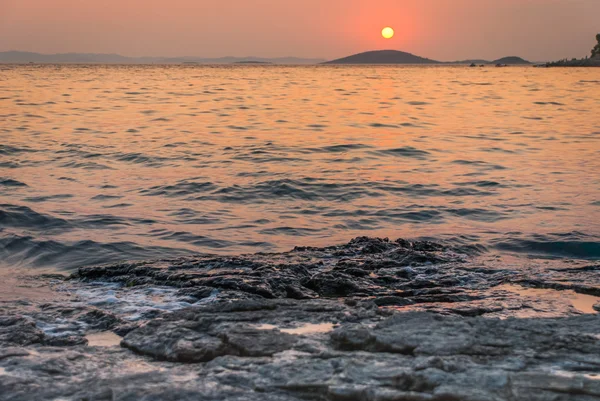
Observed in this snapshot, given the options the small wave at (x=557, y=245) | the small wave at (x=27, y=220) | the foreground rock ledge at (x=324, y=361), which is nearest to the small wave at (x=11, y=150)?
the small wave at (x=27, y=220)

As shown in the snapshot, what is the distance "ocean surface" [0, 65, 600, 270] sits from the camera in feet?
32.4

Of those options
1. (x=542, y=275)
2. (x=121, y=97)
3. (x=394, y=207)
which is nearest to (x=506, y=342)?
(x=542, y=275)

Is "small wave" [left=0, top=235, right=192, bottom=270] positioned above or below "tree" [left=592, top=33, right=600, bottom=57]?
below

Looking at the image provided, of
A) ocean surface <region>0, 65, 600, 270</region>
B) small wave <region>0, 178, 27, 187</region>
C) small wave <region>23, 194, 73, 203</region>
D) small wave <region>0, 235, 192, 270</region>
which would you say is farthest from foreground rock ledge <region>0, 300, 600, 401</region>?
small wave <region>0, 178, 27, 187</region>

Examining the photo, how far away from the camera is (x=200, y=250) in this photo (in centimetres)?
941

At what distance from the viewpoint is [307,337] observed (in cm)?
479

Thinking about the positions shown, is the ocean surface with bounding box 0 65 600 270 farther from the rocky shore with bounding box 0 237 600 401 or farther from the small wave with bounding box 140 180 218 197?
the rocky shore with bounding box 0 237 600 401

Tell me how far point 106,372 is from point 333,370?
1459 millimetres

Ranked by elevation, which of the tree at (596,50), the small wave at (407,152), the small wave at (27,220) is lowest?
the small wave at (27,220)

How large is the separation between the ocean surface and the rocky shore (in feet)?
7.31

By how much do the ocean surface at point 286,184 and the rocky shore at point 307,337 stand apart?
7.31 ft

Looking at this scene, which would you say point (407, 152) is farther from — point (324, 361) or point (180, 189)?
point (324, 361)

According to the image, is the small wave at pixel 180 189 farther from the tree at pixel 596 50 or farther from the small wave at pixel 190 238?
the tree at pixel 596 50

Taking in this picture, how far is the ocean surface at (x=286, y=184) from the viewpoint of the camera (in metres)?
9.89
